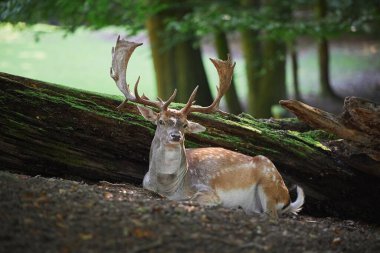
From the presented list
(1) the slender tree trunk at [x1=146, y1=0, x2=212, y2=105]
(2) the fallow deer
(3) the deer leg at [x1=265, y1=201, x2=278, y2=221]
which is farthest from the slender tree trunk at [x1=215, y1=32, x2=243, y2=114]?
(3) the deer leg at [x1=265, y1=201, x2=278, y2=221]

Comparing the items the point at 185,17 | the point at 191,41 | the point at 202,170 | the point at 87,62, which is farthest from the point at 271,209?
the point at 87,62

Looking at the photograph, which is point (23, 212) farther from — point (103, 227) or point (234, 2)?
point (234, 2)

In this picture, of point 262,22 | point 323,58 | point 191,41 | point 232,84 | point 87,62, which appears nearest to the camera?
point 262,22

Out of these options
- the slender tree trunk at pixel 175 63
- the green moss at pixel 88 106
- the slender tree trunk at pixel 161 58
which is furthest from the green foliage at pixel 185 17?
the green moss at pixel 88 106

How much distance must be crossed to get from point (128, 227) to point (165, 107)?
213 centimetres

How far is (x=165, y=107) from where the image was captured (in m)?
6.44

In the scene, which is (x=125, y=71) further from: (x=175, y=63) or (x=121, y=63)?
(x=175, y=63)

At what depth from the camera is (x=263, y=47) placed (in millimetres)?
17281

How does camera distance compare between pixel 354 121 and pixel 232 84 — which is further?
pixel 232 84

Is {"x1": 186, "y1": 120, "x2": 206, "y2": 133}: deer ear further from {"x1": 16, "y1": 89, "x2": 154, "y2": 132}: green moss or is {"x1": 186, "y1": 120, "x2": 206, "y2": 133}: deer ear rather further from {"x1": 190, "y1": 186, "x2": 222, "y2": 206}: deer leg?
{"x1": 190, "y1": 186, "x2": 222, "y2": 206}: deer leg

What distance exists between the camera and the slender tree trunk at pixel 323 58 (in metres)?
17.8

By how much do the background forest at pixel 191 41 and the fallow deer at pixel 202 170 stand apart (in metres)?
4.90

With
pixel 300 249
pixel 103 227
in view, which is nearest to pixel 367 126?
pixel 300 249

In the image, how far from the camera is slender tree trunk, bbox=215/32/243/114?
51.9 ft
